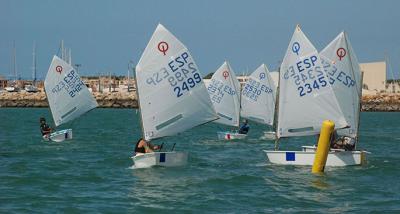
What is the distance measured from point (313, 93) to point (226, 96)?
1703cm

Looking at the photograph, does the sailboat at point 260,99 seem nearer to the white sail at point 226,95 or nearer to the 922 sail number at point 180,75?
the white sail at point 226,95

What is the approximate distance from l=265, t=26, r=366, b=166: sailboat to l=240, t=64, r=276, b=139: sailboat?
55.3 feet

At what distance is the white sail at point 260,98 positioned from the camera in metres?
46.3

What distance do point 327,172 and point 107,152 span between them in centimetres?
1219

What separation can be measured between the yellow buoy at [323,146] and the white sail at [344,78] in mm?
4134

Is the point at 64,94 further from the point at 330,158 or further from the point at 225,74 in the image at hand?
the point at 330,158

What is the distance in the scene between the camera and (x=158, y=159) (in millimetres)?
25859

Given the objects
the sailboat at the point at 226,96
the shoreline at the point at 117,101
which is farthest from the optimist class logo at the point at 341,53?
the shoreline at the point at 117,101

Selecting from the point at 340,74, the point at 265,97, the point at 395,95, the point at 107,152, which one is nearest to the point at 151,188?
the point at 340,74

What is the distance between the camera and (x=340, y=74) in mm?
29156

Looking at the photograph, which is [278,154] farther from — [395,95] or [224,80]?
[395,95]

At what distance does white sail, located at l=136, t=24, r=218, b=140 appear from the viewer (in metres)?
27.0

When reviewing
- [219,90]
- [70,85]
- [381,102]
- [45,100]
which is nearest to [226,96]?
[219,90]

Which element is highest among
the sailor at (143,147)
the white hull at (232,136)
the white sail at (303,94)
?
the white sail at (303,94)
